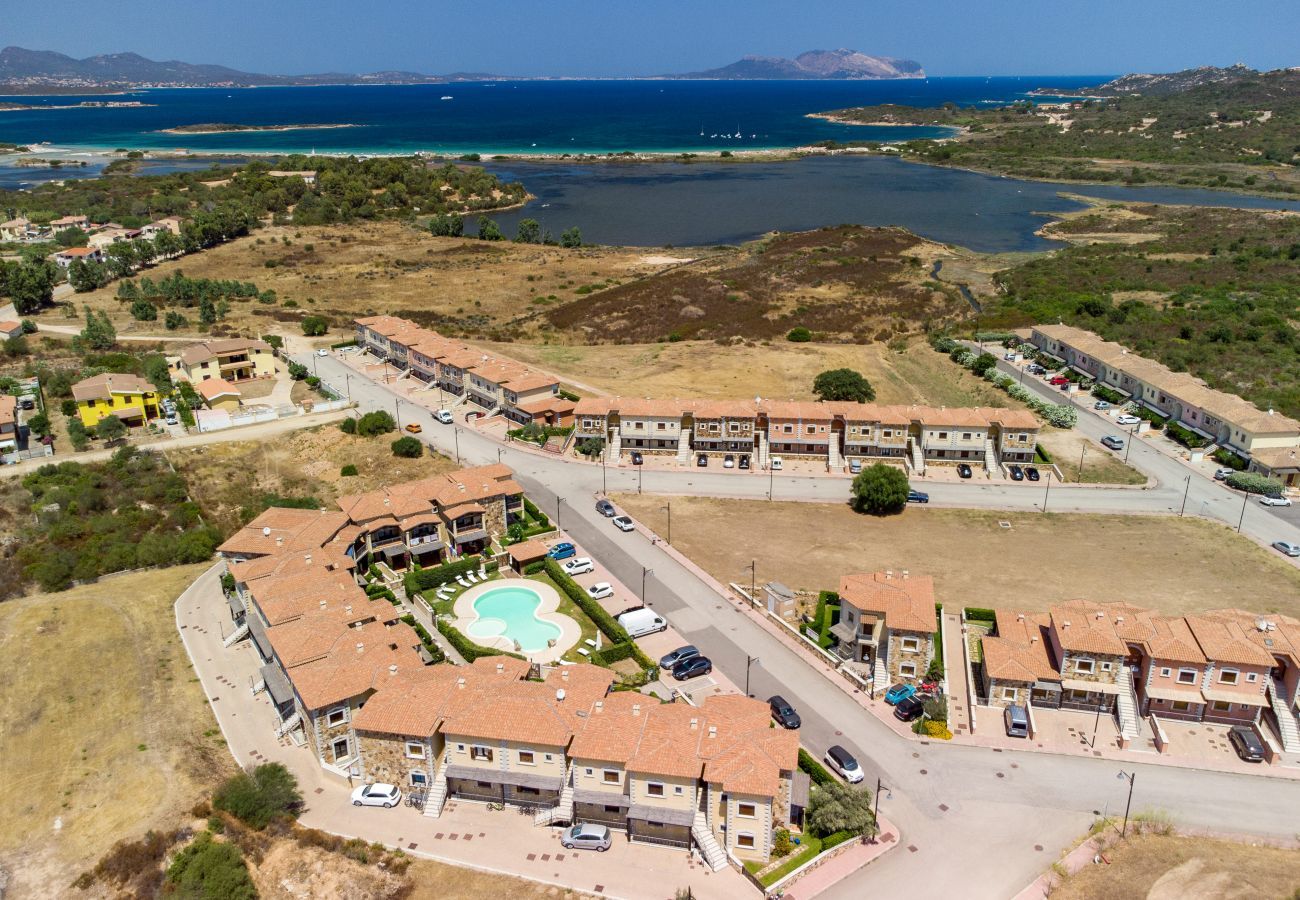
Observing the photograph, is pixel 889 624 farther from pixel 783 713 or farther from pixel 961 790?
pixel 961 790

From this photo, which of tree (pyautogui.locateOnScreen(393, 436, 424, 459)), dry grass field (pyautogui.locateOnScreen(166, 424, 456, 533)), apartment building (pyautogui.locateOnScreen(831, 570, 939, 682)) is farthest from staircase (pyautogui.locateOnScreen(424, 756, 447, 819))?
tree (pyautogui.locateOnScreen(393, 436, 424, 459))

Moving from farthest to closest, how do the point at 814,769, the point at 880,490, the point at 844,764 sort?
the point at 880,490 < the point at 844,764 < the point at 814,769

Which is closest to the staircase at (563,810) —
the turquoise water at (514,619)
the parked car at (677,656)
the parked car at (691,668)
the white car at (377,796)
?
the white car at (377,796)

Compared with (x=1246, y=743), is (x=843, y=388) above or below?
above

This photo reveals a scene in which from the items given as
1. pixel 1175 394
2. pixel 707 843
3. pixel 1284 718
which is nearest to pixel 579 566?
pixel 707 843

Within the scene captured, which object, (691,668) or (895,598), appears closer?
(691,668)

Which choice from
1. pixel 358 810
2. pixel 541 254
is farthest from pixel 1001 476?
pixel 541 254

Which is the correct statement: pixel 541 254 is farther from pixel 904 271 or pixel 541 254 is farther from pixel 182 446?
pixel 182 446

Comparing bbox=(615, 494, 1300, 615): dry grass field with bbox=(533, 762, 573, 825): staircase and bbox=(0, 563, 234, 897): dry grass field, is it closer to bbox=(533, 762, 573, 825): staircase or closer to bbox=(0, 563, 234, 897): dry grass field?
bbox=(533, 762, 573, 825): staircase
